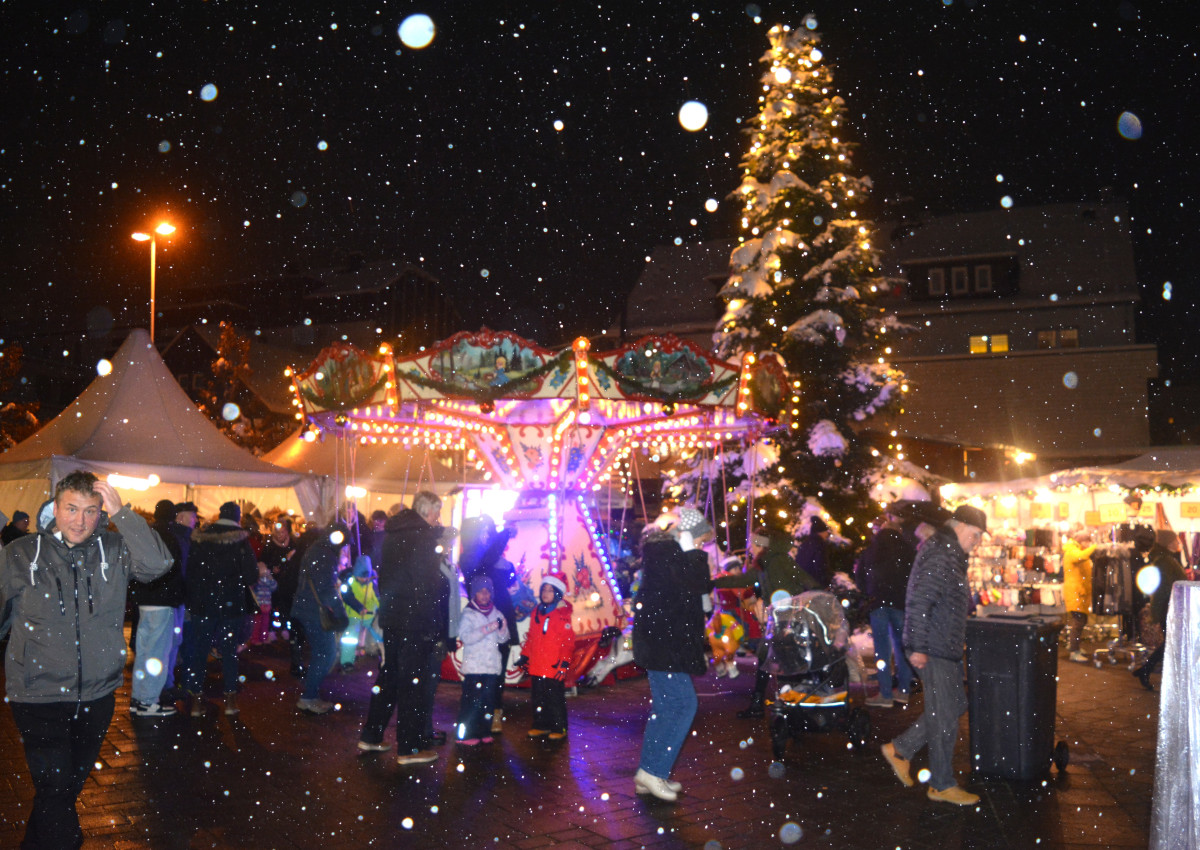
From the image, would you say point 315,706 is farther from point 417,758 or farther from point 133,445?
point 133,445

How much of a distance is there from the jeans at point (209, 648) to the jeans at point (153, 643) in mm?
274

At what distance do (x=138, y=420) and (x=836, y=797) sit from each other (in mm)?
12367

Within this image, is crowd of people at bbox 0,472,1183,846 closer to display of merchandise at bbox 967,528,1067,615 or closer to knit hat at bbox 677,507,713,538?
knit hat at bbox 677,507,713,538

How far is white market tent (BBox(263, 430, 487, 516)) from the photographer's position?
19.5 m

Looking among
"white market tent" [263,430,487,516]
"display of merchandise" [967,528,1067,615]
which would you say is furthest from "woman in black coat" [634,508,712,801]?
"display of merchandise" [967,528,1067,615]

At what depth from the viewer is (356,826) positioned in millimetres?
5465

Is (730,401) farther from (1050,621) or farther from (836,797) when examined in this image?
(836,797)

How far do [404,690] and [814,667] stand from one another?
3.18m

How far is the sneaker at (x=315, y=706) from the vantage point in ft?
29.3

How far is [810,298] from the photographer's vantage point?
18016 millimetres

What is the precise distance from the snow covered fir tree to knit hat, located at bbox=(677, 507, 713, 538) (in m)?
10.8

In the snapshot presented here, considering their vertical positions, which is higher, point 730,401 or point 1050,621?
point 730,401

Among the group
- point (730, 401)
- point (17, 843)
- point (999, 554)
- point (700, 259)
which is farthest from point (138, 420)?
point (700, 259)

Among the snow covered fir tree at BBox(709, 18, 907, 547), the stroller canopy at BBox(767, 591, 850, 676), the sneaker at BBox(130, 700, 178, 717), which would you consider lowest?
the sneaker at BBox(130, 700, 178, 717)
